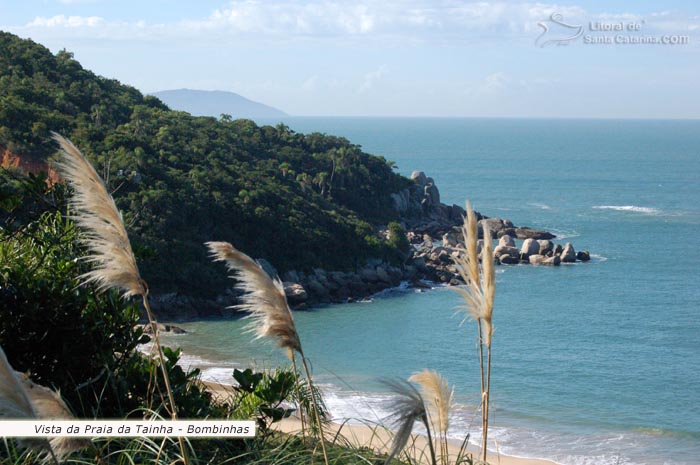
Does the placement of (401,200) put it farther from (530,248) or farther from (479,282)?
(479,282)

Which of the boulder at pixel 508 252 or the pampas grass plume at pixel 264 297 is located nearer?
the pampas grass plume at pixel 264 297

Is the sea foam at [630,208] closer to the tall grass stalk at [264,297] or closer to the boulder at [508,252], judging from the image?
the boulder at [508,252]

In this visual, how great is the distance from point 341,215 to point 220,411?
33088mm

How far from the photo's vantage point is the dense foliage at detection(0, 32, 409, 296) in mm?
27109

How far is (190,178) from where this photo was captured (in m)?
31.3

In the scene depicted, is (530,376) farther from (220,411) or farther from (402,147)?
(402,147)

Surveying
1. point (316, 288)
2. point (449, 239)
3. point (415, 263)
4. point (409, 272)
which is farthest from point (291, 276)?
point (449, 239)

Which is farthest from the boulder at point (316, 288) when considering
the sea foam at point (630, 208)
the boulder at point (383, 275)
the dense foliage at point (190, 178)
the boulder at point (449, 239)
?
the sea foam at point (630, 208)

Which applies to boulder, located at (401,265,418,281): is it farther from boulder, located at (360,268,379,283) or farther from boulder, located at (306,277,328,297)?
boulder, located at (306,277,328,297)

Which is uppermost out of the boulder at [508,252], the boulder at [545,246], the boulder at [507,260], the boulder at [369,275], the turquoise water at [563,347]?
the boulder at [545,246]

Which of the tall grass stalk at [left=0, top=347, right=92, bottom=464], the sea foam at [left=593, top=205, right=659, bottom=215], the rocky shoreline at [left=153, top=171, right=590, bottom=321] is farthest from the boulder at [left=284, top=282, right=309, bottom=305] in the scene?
the sea foam at [left=593, top=205, right=659, bottom=215]

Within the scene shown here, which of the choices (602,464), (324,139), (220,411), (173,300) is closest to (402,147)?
(324,139)

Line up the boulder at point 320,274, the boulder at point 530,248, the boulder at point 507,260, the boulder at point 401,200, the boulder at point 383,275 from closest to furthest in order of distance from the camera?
the boulder at point 320,274 → the boulder at point 383,275 → the boulder at point 507,260 → the boulder at point 530,248 → the boulder at point 401,200

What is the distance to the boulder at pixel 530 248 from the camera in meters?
37.3
